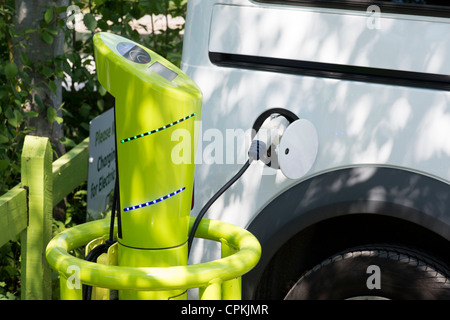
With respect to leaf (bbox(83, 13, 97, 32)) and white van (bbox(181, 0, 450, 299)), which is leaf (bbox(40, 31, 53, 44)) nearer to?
leaf (bbox(83, 13, 97, 32))

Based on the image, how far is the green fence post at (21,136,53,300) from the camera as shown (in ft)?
8.37

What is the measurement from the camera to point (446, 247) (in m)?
2.10

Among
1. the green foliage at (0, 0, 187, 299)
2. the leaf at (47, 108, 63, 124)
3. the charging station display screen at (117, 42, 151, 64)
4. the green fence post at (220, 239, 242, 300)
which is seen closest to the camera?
the charging station display screen at (117, 42, 151, 64)

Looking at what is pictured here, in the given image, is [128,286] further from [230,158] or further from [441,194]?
[441,194]

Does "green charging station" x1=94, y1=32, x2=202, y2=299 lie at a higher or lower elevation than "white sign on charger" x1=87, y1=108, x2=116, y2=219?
higher

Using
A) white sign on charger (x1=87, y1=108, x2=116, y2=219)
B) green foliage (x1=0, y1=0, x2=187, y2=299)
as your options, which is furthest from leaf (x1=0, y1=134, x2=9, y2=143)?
white sign on charger (x1=87, y1=108, x2=116, y2=219)

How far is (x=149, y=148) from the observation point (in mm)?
1763

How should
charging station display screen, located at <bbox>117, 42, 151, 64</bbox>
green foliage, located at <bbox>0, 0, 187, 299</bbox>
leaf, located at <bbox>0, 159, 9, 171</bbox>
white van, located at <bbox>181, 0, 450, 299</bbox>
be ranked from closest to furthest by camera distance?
1. charging station display screen, located at <bbox>117, 42, 151, 64</bbox>
2. white van, located at <bbox>181, 0, 450, 299</bbox>
3. leaf, located at <bbox>0, 159, 9, 171</bbox>
4. green foliage, located at <bbox>0, 0, 187, 299</bbox>

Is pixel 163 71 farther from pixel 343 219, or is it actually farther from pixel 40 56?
pixel 40 56

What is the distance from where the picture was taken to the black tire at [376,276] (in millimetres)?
2074

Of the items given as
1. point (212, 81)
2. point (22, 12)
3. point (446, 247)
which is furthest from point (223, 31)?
point (22, 12)

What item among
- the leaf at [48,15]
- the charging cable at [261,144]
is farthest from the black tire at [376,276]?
the leaf at [48,15]

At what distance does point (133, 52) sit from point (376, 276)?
1068 millimetres

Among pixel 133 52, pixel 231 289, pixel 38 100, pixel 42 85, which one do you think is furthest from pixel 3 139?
pixel 231 289
